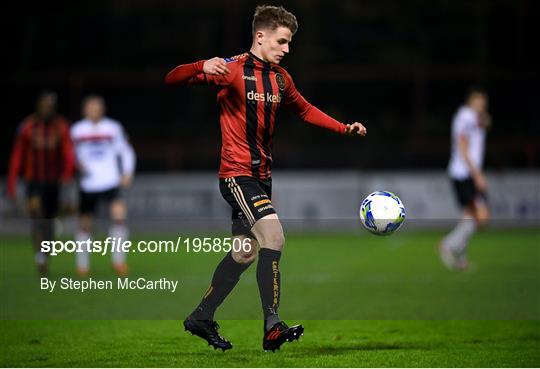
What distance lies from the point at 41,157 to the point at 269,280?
7077 mm

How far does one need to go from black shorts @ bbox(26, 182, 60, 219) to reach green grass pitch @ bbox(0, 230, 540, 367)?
2.46 ft

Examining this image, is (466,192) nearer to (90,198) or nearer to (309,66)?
(90,198)

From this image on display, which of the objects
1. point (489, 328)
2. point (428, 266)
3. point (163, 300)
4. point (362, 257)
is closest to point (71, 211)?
point (362, 257)

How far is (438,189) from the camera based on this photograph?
20516 millimetres

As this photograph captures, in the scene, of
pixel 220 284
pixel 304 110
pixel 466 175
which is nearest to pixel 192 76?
pixel 304 110

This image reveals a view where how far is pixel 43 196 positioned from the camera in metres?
13.0

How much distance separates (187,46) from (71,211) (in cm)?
704

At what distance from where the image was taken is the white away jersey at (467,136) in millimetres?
13297

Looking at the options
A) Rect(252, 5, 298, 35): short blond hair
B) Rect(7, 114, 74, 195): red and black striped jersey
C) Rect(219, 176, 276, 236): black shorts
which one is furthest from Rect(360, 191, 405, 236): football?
Rect(7, 114, 74, 195): red and black striped jersey

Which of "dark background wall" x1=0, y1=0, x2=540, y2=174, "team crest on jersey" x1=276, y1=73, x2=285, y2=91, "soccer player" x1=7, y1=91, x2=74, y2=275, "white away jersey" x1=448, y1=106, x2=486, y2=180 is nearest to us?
"team crest on jersey" x1=276, y1=73, x2=285, y2=91

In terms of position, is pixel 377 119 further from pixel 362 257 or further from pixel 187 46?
pixel 362 257

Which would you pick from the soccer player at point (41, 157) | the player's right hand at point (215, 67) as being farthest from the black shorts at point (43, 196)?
the player's right hand at point (215, 67)

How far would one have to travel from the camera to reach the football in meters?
6.65

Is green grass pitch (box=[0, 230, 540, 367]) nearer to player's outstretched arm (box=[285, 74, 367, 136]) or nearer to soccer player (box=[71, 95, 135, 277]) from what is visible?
soccer player (box=[71, 95, 135, 277])
